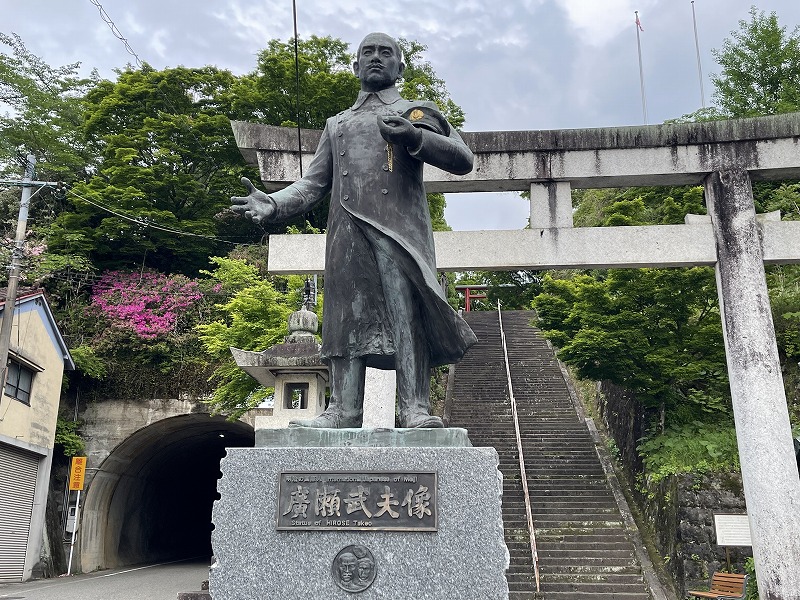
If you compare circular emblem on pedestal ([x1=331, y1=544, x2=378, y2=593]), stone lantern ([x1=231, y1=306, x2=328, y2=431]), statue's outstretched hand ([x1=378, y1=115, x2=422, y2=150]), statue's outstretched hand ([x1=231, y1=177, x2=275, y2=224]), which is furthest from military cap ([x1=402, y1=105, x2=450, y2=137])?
stone lantern ([x1=231, y1=306, x2=328, y2=431])

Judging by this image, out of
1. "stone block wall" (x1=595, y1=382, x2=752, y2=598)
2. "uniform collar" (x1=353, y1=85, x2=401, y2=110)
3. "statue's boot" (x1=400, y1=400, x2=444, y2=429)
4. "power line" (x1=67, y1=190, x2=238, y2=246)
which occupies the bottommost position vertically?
"stone block wall" (x1=595, y1=382, x2=752, y2=598)

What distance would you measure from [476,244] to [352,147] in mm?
5710

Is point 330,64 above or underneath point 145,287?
above

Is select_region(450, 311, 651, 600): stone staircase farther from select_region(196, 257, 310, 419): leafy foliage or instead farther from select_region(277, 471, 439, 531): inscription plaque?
select_region(277, 471, 439, 531): inscription plaque

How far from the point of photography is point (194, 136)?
2306 cm

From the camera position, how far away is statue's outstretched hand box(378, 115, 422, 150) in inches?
145

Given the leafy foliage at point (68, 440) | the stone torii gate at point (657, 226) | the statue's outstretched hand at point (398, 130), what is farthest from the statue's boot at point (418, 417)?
the leafy foliage at point (68, 440)

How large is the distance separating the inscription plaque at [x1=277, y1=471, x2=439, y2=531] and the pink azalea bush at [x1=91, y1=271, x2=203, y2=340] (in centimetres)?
1741

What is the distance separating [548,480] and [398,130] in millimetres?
12413

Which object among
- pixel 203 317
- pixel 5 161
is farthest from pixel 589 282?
pixel 5 161

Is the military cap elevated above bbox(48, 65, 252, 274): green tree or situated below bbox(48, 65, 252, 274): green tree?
below

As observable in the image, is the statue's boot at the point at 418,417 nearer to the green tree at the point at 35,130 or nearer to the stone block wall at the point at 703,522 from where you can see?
the stone block wall at the point at 703,522

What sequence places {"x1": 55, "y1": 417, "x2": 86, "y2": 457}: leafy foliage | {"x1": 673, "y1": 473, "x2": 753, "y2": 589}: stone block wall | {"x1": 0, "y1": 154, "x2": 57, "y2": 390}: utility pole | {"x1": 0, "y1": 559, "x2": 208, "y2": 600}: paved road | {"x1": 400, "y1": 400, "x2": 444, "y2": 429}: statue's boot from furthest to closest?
1. {"x1": 55, "y1": 417, "x2": 86, "y2": 457}: leafy foliage
2. {"x1": 0, "y1": 154, "x2": 57, "y2": 390}: utility pole
3. {"x1": 0, "y1": 559, "x2": 208, "y2": 600}: paved road
4. {"x1": 673, "y1": 473, "x2": 753, "y2": 589}: stone block wall
5. {"x1": 400, "y1": 400, "x2": 444, "y2": 429}: statue's boot

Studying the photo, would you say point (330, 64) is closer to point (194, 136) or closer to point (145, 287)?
point (194, 136)
